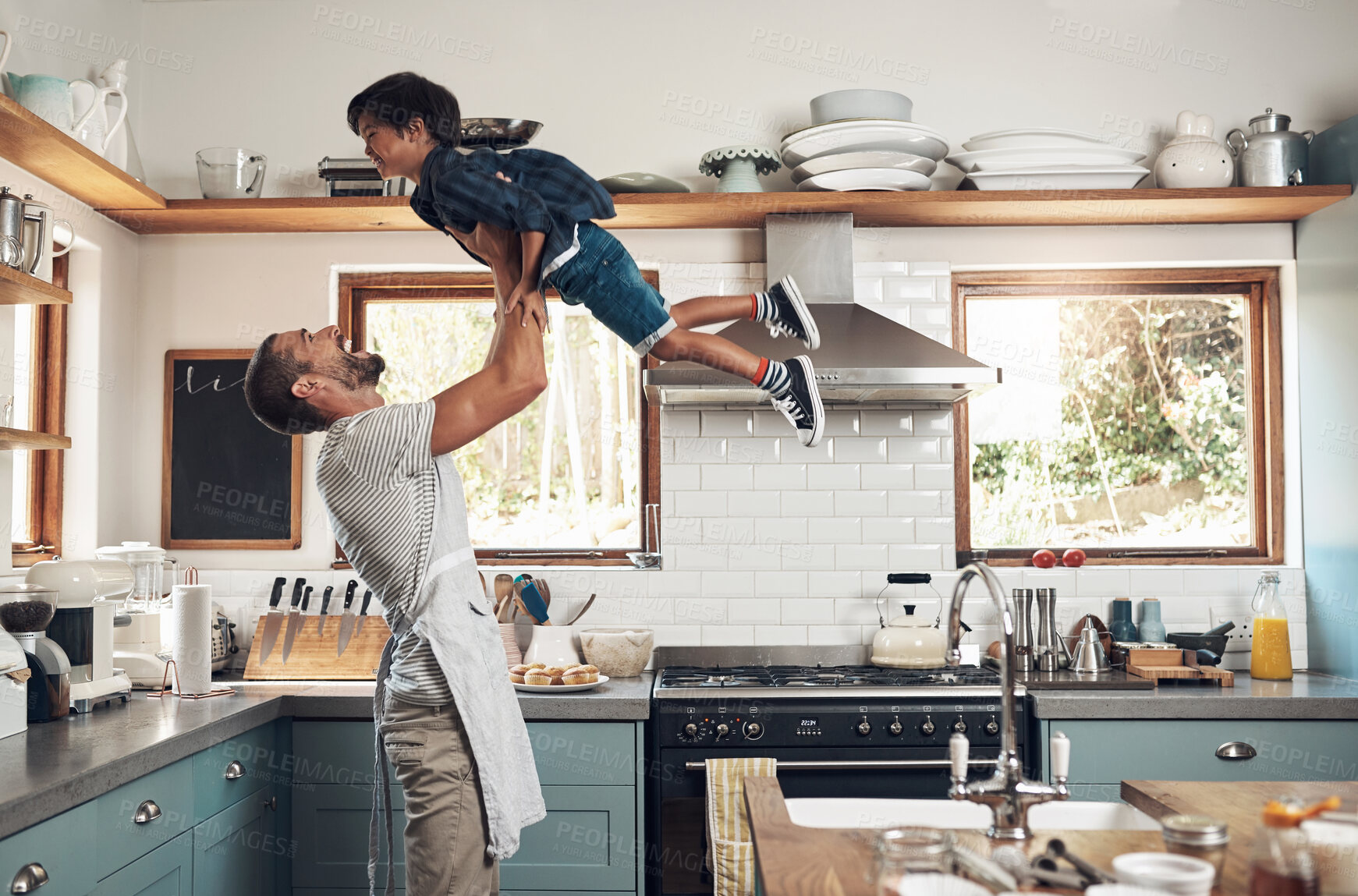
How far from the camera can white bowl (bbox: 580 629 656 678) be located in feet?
11.3

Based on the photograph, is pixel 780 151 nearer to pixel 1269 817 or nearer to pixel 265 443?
pixel 265 443

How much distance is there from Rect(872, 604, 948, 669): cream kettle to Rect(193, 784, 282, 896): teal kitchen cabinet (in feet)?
5.97

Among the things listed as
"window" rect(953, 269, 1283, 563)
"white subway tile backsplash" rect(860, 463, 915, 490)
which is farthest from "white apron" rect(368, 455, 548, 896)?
"window" rect(953, 269, 1283, 563)

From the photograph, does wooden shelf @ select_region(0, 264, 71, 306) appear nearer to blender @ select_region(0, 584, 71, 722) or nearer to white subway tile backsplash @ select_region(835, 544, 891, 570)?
blender @ select_region(0, 584, 71, 722)

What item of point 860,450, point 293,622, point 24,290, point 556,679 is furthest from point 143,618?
point 860,450

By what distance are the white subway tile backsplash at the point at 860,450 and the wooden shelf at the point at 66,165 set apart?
7.50 ft

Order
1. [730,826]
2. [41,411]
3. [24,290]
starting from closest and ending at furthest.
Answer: [24,290] → [730,826] → [41,411]

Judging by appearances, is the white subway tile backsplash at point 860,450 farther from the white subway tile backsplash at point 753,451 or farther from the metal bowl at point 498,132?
the metal bowl at point 498,132

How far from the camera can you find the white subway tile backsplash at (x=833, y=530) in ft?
12.1

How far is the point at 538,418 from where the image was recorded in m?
3.91

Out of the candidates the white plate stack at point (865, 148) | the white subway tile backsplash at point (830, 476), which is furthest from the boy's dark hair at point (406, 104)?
the white subway tile backsplash at point (830, 476)

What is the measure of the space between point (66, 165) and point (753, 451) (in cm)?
218

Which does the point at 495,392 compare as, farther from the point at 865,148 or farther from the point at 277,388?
the point at 865,148

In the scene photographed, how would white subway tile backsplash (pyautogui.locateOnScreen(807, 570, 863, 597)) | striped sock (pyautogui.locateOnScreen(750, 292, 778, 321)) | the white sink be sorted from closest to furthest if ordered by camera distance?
the white sink
striped sock (pyautogui.locateOnScreen(750, 292, 778, 321))
white subway tile backsplash (pyautogui.locateOnScreen(807, 570, 863, 597))
